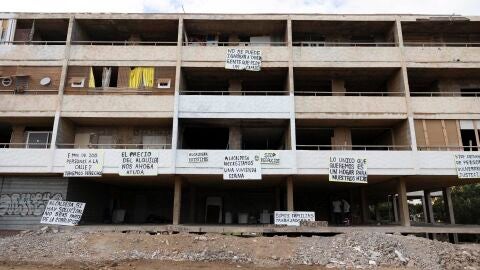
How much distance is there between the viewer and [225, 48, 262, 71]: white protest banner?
22125 mm

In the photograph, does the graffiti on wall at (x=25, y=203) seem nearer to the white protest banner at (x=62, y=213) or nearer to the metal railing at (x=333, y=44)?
the white protest banner at (x=62, y=213)

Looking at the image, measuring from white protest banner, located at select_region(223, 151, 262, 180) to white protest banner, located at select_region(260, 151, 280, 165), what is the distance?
→ 26cm

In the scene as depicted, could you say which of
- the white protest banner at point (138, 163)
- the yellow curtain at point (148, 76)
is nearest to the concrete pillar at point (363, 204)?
the white protest banner at point (138, 163)

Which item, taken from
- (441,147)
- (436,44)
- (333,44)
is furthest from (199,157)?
(436,44)

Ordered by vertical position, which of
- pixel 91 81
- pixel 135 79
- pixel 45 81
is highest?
pixel 135 79

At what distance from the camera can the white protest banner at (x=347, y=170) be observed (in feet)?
65.4

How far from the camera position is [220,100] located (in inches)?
846

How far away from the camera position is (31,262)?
45.1 ft

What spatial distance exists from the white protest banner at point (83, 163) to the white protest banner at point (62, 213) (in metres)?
1.54

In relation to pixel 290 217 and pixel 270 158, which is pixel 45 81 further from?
pixel 290 217

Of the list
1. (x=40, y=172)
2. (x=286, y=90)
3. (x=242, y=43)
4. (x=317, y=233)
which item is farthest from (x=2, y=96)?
(x=317, y=233)

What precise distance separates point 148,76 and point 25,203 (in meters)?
9.65

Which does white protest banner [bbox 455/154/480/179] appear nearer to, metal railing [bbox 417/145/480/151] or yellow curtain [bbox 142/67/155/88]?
metal railing [bbox 417/145/480/151]

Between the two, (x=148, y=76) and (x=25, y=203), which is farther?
(x=148, y=76)
